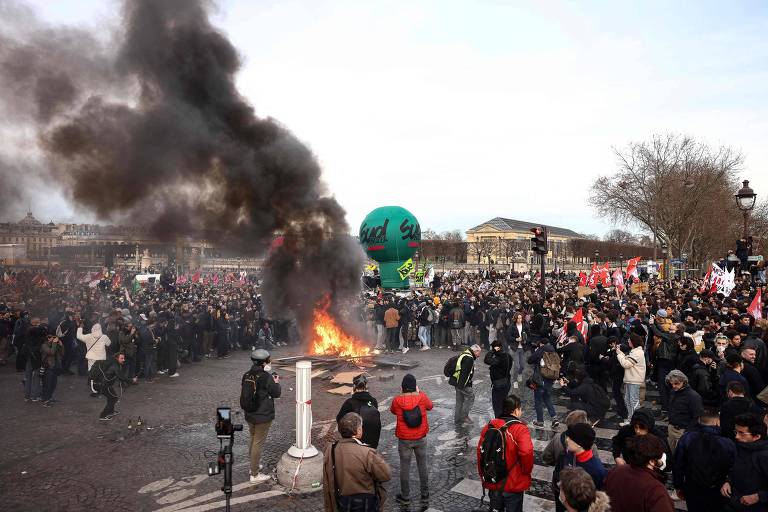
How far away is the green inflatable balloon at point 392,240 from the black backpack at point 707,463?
2960 cm

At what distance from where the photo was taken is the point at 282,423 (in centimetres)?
896

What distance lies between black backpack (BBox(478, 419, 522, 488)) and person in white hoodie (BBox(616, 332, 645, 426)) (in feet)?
14.5

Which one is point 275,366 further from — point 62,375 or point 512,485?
point 512,485

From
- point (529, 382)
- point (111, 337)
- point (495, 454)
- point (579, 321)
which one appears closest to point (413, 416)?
point (495, 454)

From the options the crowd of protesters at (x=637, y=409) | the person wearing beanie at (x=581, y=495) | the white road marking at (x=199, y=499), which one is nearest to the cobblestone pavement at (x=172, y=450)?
the white road marking at (x=199, y=499)

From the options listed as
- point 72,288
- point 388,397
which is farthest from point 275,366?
point 72,288

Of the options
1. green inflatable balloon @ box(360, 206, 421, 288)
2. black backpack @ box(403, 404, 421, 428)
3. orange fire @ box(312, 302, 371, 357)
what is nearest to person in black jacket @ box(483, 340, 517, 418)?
black backpack @ box(403, 404, 421, 428)

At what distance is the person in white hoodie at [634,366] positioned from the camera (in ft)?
26.6

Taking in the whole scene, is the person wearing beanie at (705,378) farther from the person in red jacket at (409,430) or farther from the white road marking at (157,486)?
the white road marking at (157,486)

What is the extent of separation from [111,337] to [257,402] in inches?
269

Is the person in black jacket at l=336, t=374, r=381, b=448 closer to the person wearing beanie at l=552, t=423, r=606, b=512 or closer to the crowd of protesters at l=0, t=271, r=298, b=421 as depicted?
the person wearing beanie at l=552, t=423, r=606, b=512

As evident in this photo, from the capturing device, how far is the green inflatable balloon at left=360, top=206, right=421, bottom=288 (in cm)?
3394

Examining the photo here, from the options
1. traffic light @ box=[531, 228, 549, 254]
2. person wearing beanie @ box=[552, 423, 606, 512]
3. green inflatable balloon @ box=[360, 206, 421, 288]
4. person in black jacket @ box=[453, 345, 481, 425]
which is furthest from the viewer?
green inflatable balloon @ box=[360, 206, 421, 288]

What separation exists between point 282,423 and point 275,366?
15.3 feet
